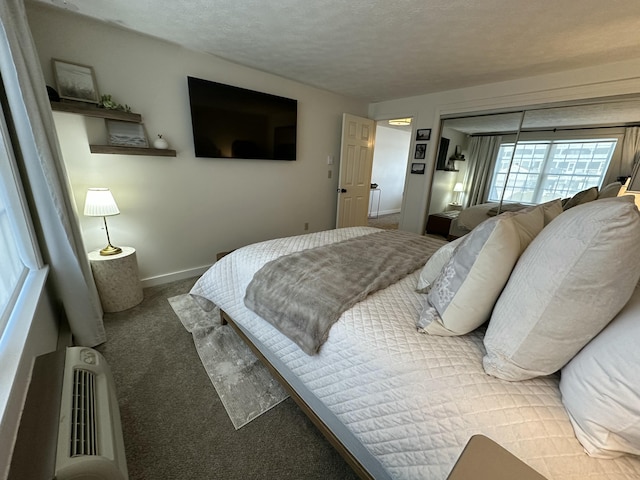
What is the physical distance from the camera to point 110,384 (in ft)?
3.49

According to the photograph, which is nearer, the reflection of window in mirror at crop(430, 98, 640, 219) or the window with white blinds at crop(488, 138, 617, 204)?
the reflection of window in mirror at crop(430, 98, 640, 219)

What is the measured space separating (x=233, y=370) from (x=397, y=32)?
2727 mm

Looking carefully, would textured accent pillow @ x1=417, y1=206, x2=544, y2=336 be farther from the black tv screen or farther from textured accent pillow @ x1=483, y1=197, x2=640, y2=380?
the black tv screen

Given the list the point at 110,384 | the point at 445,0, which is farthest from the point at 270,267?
the point at 445,0

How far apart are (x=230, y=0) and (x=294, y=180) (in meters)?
2.04

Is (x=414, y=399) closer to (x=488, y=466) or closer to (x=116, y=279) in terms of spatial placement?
(x=488, y=466)

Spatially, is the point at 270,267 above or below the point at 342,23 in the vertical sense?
below

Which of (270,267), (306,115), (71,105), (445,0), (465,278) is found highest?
(445,0)

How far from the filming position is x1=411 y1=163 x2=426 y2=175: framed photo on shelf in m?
3.76

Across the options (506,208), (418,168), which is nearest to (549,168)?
(506,208)

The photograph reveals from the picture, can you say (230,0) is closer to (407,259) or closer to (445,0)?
(445,0)

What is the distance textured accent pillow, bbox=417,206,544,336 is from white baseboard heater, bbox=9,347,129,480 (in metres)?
1.12

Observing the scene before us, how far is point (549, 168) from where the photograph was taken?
283 centimetres

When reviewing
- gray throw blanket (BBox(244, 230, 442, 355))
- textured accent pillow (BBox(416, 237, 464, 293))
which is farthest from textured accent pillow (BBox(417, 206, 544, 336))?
gray throw blanket (BBox(244, 230, 442, 355))
